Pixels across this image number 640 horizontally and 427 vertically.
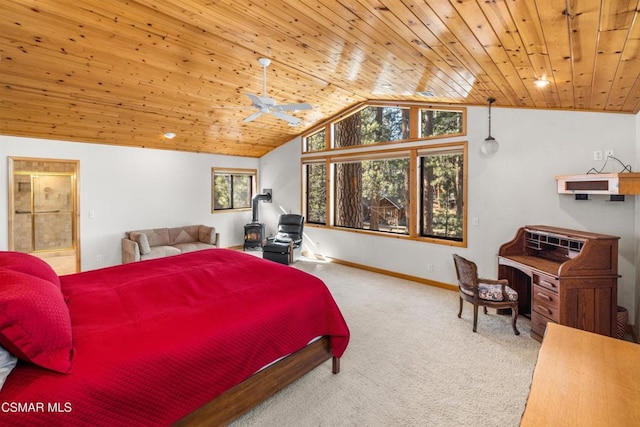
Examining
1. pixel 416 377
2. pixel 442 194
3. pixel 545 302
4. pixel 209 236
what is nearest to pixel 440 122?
pixel 442 194

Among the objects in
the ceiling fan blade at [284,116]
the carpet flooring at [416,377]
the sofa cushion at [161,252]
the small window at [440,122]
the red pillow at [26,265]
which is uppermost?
the small window at [440,122]

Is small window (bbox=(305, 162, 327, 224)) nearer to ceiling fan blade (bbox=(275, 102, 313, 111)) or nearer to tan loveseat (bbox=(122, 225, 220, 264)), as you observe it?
tan loveseat (bbox=(122, 225, 220, 264))

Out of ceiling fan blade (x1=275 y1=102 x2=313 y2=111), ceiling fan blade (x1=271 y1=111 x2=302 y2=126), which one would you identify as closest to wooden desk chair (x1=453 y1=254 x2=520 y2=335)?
ceiling fan blade (x1=275 y1=102 x2=313 y2=111)

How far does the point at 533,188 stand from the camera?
158 inches

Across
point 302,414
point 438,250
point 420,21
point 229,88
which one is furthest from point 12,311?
point 438,250

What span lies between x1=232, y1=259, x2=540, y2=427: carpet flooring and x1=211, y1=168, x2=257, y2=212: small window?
4.80 metres

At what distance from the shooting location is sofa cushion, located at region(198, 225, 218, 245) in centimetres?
640

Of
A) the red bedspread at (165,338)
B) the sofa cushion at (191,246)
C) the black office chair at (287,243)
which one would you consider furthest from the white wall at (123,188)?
the red bedspread at (165,338)

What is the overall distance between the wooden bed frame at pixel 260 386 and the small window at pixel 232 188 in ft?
18.5

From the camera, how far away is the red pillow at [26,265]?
1978 millimetres

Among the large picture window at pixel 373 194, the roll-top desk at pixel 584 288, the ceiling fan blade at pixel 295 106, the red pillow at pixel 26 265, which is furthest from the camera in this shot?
the large picture window at pixel 373 194

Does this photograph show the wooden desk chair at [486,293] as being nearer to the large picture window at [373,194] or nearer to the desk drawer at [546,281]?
the desk drawer at [546,281]

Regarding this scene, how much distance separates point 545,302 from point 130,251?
6.11 meters

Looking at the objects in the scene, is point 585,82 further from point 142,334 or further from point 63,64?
point 63,64
